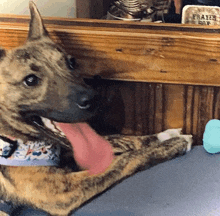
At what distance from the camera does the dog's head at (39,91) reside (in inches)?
32.4

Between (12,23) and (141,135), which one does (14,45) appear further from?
(141,135)

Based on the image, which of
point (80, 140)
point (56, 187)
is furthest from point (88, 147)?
point (56, 187)

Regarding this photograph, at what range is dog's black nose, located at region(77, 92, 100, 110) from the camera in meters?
0.82

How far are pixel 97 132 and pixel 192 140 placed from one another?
0.29 meters

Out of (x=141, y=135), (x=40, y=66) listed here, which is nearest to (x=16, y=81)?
(x=40, y=66)

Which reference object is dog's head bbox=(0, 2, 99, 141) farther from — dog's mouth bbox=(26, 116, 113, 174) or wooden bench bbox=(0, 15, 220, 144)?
wooden bench bbox=(0, 15, 220, 144)

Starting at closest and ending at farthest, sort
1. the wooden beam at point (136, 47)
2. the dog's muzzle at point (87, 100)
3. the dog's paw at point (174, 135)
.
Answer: the dog's muzzle at point (87, 100), the wooden beam at point (136, 47), the dog's paw at point (174, 135)

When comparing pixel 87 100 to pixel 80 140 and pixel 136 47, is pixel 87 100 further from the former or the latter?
pixel 136 47

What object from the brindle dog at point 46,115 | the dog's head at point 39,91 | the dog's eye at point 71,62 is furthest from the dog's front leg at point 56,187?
the dog's eye at point 71,62

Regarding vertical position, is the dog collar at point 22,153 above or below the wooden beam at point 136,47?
below

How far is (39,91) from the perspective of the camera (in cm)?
83

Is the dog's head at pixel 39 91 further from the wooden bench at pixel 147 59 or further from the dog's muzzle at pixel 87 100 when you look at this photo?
the wooden bench at pixel 147 59

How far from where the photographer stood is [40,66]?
0.83 m

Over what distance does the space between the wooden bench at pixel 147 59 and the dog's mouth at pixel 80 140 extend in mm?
152
